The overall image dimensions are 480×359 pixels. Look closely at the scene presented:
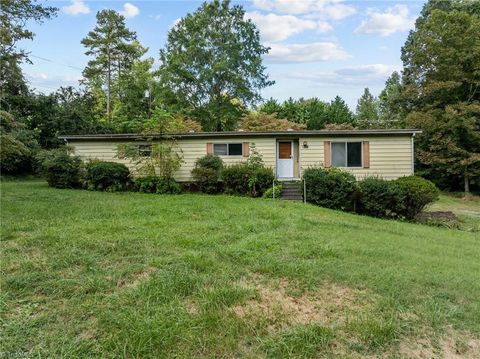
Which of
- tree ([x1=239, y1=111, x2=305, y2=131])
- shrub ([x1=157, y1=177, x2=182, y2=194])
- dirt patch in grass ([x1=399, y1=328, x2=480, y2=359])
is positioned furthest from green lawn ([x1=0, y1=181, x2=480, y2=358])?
Result: tree ([x1=239, y1=111, x2=305, y2=131])

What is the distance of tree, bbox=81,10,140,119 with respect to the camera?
1152 inches

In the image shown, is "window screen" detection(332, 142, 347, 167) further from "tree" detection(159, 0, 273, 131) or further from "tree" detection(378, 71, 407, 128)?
"tree" detection(159, 0, 273, 131)

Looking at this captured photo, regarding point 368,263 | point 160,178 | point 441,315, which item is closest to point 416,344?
point 441,315

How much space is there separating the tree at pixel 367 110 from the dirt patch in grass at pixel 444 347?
28.0 m

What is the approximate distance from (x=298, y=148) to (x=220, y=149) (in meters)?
3.14

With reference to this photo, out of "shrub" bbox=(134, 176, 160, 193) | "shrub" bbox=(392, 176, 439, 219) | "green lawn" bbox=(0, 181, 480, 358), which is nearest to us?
"green lawn" bbox=(0, 181, 480, 358)

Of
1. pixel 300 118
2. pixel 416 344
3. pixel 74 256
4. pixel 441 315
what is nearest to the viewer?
pixel 416 344

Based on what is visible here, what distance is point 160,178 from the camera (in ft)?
44.9

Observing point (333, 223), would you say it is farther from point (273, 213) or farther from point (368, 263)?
point (368, 263)

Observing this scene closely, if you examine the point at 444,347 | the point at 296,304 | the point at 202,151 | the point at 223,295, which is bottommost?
the point at 444,347

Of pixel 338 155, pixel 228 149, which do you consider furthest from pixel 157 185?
pixel 338 155

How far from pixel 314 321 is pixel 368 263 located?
1973 millimetres

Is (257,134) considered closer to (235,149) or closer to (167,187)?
(235,149)

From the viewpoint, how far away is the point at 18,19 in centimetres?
1060
